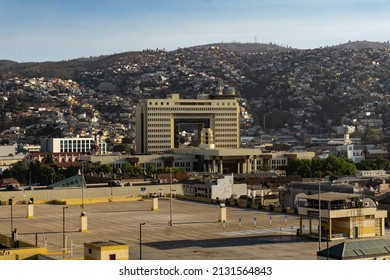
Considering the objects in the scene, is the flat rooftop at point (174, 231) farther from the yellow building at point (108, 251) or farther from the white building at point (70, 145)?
the white building at point (70, 145)

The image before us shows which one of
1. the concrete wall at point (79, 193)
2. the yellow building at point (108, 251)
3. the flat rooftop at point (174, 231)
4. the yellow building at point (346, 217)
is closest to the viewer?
the yellow building at point (108, 251)

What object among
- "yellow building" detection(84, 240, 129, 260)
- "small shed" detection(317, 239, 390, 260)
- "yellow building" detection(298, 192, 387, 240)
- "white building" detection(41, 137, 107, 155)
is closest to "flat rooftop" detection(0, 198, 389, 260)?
"yellow building" detection(298, 192, 387, 240)

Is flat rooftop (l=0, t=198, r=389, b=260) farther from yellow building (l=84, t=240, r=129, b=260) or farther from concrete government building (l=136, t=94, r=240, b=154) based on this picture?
concrete government building (l=136, t=94, r=240, b=154)

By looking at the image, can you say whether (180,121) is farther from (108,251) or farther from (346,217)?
(108,251)

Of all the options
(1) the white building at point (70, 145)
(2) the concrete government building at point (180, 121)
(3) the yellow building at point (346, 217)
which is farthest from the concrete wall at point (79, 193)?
(1) the white building at point (70, 145)

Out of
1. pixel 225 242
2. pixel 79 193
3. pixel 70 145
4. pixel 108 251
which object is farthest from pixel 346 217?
pixel 70 145
